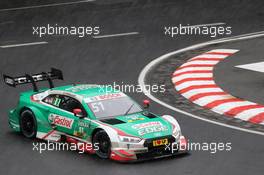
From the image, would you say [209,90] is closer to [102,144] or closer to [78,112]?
[78,112]

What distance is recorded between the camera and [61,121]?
20.7 m

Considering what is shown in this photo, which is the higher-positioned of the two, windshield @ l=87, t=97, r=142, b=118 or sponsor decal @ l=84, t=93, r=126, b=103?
sponsor decal @ l=84, t=93, r=126, b=103

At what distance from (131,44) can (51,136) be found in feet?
33.1

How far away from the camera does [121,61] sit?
2848cm

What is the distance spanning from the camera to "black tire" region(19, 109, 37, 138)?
21328 mm

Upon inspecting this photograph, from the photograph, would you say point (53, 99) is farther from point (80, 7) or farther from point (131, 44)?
point (80, 7)

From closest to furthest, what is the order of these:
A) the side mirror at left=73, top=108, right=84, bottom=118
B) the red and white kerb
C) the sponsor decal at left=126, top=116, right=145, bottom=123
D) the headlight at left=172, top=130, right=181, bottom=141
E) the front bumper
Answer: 1. the front bumper
2. the headlight at left=172, top=130, right=181, bottom=141
3. the sponsor decal at left=126, top=116, right=145, bottom=123
4. the side mirror at left=73, top=108, right=84, bottom=118
5. the red and white kerb

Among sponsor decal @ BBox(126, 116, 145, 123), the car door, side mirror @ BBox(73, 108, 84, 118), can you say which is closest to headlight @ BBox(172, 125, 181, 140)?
sponsor decal @ BBox(126, 116, 145, 123)

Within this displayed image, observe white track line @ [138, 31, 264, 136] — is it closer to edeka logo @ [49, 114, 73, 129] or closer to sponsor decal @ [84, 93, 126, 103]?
sponsor decal @ [84, 93, 126, 103]

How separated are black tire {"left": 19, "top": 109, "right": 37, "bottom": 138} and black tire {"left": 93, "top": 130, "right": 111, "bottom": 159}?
7.33 feet

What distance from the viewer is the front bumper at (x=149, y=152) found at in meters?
19.1

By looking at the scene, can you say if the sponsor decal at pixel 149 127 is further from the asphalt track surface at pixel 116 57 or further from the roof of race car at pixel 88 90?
the roof of race car at pixel 88 90

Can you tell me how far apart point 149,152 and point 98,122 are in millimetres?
1383

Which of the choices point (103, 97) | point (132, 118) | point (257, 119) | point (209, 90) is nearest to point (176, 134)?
point (132, 118)
